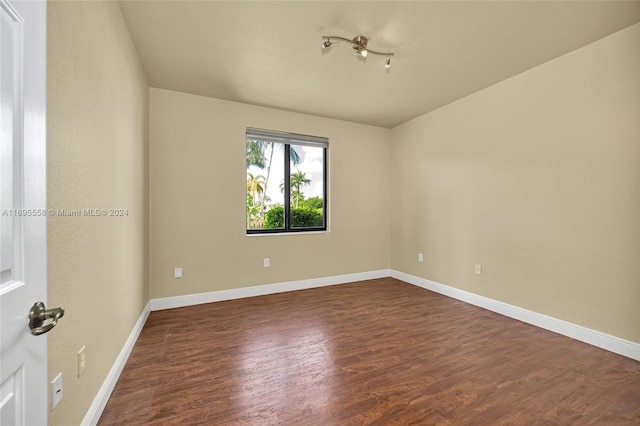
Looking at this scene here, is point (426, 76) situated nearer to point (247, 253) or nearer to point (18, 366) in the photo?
point (247, 253)

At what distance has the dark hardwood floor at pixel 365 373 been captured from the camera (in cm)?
159

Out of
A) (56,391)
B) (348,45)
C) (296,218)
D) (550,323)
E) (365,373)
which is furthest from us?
(296,218)

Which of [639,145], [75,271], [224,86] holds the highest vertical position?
[224,86]

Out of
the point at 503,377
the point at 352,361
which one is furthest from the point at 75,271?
the point at 503,377

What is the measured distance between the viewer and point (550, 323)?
2.66 meters

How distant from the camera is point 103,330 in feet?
5.39

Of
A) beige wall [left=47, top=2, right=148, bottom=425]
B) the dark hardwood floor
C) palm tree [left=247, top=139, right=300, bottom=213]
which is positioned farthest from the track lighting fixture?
the dark hardwood floor

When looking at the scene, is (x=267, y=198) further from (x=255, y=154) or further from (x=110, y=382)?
(x=110, y=382)

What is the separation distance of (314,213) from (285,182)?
65cm

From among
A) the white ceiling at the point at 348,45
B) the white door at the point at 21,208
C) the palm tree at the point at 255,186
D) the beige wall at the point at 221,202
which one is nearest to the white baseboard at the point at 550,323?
the beige wall at the point at 221,202

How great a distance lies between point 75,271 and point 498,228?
3598 millimetres

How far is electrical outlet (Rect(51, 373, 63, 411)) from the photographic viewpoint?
1.10 m

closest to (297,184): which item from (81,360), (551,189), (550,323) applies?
(551,189)

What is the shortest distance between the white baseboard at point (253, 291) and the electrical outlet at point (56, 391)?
2.20 meters
